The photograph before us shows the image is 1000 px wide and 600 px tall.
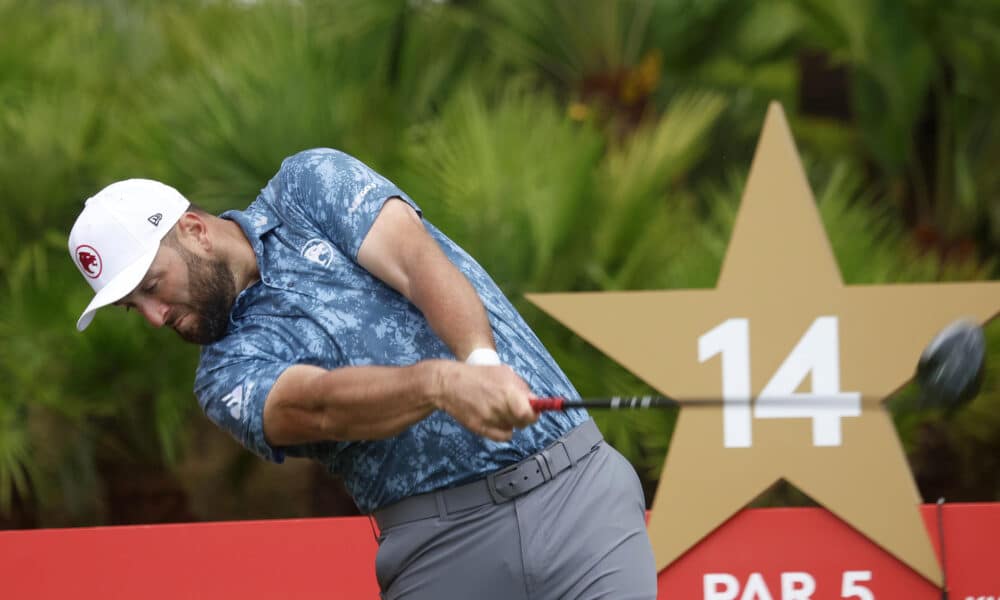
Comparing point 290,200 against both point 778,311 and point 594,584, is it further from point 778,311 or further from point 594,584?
point 778,311

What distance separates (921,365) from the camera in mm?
2738

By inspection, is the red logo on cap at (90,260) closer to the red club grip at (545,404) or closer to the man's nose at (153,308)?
the man's nose at (153,308)

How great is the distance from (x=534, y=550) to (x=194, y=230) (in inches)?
41.0

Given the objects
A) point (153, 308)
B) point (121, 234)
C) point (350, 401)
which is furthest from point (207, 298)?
point (350, 401)

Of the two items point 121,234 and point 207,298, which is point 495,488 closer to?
point 207,298

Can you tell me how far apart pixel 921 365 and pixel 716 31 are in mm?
5048

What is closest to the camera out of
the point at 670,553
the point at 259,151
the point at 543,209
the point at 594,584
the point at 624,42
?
the point at 594,584

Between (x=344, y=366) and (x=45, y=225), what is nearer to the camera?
(x=344, y=366)

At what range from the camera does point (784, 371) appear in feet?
14.3

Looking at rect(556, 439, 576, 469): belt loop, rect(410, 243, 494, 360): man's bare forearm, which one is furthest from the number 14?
rect(410, 243, 494, 360): man's bare forearm

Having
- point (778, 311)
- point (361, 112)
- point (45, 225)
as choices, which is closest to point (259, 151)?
point (361, 112)

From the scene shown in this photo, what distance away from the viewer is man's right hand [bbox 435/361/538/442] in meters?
2.32

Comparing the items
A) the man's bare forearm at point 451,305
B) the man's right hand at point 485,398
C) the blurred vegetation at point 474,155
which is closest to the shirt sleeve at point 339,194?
the man's bare forearm at point 451,305

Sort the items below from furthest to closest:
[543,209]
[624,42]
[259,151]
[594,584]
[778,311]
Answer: [624,42] < [259,151] < [543,209] < [778,311] < [594,584]
